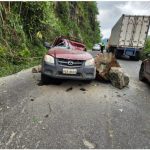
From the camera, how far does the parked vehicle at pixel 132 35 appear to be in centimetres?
2184

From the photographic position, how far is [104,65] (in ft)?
30.9

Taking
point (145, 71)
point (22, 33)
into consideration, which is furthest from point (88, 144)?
point (22, 33)

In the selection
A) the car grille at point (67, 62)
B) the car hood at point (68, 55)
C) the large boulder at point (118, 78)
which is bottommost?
the large boulder at point (118, 78)

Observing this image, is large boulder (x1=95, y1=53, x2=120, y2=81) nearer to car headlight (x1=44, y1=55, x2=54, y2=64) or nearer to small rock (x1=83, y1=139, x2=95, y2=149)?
car headlight (x1=44, y1=55, x2=54, y2=64)

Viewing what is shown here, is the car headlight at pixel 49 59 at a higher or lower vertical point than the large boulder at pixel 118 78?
higher

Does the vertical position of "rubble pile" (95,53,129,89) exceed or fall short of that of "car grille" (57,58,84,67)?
it falls short

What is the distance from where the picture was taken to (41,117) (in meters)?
5.66

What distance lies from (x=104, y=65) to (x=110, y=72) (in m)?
0.41

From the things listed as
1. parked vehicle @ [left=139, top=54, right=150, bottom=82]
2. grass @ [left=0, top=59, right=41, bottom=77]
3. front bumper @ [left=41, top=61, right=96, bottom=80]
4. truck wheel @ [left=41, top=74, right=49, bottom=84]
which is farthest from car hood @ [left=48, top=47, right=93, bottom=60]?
grass @ [left=0, top=59, right=41, bottom=77]

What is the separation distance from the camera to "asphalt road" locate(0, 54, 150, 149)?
15.3ft

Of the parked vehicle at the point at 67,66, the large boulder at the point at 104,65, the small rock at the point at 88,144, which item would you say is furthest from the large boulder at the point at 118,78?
the small rock at the point at 88,144

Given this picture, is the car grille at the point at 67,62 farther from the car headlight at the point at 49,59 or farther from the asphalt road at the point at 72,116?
the asphalt road at the point at 72,116

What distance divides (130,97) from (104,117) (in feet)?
7.12

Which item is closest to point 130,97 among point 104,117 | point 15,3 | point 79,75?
point 79,75
